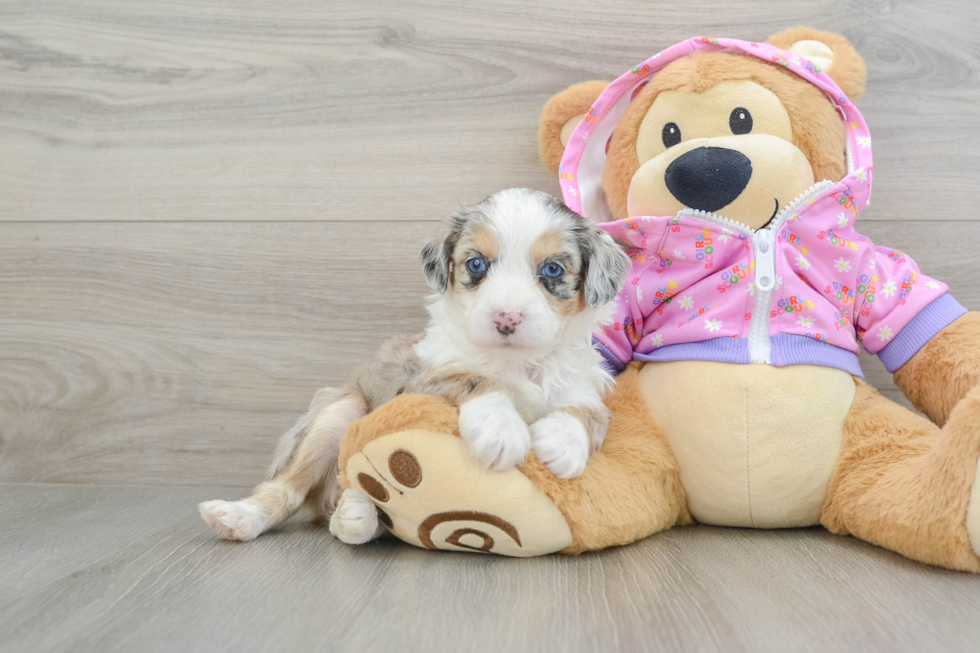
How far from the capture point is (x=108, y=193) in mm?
2043

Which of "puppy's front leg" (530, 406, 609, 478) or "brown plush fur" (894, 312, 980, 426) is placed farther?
"brown plush fur" (894, 312, 980, 426)

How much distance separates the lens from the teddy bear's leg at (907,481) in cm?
117

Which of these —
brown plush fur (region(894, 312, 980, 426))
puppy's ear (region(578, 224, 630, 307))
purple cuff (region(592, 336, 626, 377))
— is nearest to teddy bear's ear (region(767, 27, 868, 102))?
brown plush fur (region(894, 312, 980, 426))

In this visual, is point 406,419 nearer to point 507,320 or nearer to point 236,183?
point 507,320

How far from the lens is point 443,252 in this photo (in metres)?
1.48

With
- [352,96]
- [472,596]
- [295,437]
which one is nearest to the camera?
[472,596]

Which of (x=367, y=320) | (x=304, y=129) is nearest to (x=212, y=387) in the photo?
Result: (x=367, y=320)

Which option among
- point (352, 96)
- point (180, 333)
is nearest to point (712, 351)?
point (352, 96)

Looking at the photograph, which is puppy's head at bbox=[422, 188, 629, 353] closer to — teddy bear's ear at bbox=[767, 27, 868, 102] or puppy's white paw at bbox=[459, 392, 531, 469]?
puppy's white paw at bbox=[459, 392, 531, 469]

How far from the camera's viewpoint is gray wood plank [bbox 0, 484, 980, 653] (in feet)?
3.13

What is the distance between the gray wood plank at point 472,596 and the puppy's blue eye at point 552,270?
21.8 inches

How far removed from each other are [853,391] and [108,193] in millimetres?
2090

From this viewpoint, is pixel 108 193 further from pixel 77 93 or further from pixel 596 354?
pixel 596 354

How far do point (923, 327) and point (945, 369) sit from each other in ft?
0.35
